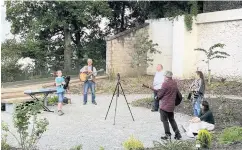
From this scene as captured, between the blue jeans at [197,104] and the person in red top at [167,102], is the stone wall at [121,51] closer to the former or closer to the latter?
the blue jeans at [197,104]

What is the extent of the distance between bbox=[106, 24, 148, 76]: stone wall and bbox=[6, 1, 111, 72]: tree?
162cm

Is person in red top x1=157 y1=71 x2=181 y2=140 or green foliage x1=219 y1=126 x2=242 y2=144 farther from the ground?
person in red top x1=157 y1=71 x2=181 y2=140

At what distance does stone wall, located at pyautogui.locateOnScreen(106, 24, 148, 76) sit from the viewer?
20172 millimetres

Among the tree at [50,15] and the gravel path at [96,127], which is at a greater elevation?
the tree at [50,15]

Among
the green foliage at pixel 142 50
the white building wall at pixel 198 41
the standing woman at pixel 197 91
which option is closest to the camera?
the standing woman at pixel 197 91

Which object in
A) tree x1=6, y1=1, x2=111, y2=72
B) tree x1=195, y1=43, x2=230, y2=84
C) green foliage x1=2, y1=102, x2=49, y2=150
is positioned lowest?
green foliage x1=2, y1=102, x2=49, y2=150

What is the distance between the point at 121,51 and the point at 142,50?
1412 mm

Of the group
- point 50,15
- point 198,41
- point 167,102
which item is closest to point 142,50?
point 198,41

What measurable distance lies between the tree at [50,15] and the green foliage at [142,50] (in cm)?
233

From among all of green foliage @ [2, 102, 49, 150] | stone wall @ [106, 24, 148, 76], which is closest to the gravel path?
green foliage @ [2, 102, 49, 150]

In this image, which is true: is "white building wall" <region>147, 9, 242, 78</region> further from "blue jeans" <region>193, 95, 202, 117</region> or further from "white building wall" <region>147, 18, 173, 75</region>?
"blue jeans" <region>193, 95, 202, 117</region>

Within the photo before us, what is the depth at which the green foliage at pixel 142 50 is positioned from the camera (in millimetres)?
19584

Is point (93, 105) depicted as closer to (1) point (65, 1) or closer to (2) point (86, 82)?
(2) point (86, 82)

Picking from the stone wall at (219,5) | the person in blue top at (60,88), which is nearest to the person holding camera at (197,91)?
the person in blue top at (60,88)
